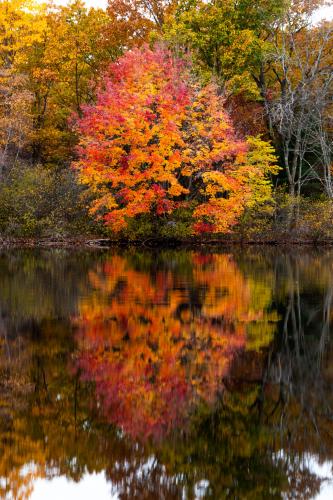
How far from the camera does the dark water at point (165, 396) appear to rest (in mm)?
4988

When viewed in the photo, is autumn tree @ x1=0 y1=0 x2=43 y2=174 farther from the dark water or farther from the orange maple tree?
the dark water

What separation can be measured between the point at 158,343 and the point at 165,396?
2.54 metres

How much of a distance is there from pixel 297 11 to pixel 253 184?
11326 millimetres

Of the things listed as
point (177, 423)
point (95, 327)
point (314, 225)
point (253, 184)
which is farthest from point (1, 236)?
point (177, 423)

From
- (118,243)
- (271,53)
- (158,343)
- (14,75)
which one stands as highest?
(271,53)

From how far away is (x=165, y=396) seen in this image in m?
6.69

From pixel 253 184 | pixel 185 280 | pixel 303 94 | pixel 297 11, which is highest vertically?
pixel 297 11

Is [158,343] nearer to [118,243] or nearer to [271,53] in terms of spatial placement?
[118,243]

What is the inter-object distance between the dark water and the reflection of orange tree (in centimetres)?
2

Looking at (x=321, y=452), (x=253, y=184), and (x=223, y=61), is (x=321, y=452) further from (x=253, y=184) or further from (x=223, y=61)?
(x=223, y=61)

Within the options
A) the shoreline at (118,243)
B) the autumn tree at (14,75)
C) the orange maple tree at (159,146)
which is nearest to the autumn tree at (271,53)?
the orange maple tree at (159,146)

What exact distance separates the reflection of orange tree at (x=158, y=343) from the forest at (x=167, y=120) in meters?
15.2

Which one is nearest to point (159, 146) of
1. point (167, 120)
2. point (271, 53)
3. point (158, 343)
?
point (167, 120)

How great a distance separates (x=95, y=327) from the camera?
408 inches
